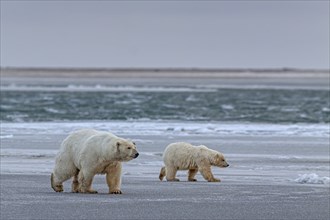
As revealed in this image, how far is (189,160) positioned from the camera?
44.0 ft

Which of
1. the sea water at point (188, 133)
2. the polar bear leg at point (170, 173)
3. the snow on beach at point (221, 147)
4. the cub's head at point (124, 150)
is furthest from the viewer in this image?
the sea water at point (188, 133)

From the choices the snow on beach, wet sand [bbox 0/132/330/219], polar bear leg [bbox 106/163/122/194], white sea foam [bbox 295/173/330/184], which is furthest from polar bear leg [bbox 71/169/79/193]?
white sea foam [bbox 295/173/330/184]

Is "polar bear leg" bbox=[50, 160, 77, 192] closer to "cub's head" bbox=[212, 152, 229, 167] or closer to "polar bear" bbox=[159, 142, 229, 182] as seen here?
"polar bear" bbox=[159, 142, 229, 182]

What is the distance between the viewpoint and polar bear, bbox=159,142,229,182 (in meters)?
13.2

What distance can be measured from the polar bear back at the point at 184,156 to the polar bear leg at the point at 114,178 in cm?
251

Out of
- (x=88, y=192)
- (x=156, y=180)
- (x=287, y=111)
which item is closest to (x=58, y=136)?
(x=156, y=180)

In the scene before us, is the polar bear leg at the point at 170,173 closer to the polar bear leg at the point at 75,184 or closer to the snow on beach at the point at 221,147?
the snow on beach at the point at 221,147

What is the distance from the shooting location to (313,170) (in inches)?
567

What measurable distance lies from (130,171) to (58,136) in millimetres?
7376

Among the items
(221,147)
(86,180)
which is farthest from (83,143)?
(221,147)

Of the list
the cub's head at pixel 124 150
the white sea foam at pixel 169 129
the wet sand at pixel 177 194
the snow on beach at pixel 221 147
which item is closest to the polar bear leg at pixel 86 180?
the wet sand at pixel 177 194

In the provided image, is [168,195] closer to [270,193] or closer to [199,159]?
[270,193]

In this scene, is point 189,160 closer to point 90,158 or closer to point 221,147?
point 90,158

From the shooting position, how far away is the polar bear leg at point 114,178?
35.3 feet
